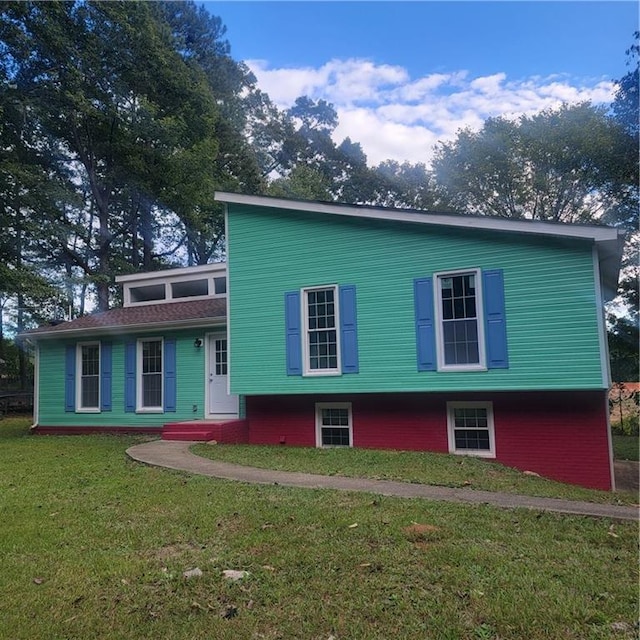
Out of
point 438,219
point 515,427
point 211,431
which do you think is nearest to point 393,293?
point 438,219

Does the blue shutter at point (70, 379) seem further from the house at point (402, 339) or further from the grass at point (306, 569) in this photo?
the grass at point (306, 569)

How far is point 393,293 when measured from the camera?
10.7m

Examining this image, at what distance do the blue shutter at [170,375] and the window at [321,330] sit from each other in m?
4.30

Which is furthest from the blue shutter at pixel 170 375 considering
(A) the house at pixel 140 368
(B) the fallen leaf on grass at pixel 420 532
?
(B) the fallen leaf on grass at pixel 420 532

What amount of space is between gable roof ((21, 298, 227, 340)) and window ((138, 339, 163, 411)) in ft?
1.72

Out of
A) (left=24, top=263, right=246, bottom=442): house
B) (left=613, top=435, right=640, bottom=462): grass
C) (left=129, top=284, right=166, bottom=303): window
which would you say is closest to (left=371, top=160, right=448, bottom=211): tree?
(left=613, top=435, right=640, bottom=462): grass

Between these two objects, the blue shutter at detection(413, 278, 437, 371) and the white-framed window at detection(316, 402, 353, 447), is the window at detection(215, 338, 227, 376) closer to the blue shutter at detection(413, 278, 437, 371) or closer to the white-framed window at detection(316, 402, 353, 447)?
the white-framed window at detection(316, 402, 353, 447)

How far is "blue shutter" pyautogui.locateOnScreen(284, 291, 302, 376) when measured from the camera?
1133 centimetres

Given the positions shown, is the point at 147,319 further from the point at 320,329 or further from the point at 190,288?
the point at 320,329

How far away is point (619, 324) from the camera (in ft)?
72.8

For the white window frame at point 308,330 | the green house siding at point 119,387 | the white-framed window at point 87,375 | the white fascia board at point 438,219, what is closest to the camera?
the white fascia board at point 438,219

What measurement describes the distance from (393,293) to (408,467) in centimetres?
370

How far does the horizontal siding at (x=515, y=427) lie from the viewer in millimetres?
9531

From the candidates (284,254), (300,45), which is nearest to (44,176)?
(300,45)
